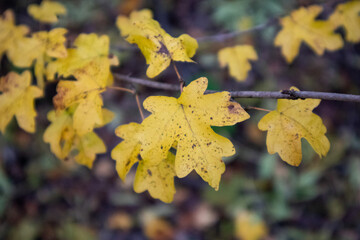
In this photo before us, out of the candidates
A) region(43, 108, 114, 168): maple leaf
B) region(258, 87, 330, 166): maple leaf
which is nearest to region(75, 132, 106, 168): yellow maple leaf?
region(43, 108, 114, 168): maple leaf

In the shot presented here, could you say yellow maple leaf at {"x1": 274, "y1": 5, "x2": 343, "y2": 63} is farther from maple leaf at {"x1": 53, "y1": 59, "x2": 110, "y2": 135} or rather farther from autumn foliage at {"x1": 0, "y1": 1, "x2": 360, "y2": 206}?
maple leaf at {"x1": 53, "y1": 59, "x2": 110, "y2": 135}

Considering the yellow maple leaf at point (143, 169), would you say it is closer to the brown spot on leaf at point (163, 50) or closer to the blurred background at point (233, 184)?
the brown spot on leaf at point (163, 50)

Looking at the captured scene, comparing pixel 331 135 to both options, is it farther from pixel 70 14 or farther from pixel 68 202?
pixel 70 14

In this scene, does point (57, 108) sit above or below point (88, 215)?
above

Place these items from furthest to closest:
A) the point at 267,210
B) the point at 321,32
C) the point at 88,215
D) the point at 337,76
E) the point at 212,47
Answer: the point at 212,47
the point at 337,76
the point at 88,215
the point at 267,210
the point at 321,32

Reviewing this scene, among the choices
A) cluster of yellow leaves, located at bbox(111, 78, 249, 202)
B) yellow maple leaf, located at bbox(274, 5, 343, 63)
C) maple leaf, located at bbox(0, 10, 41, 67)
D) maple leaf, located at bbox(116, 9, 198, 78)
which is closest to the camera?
cluster of yellow leaves, located at bbox(111, 78, 249, 202)

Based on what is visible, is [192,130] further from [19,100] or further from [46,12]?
[46,12]

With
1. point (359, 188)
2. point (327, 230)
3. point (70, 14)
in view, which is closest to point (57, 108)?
point (327, 230)

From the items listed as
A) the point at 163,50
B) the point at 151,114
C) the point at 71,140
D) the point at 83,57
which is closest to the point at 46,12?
the point at 83,57

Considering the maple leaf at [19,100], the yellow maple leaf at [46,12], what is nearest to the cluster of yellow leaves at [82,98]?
the maple leaf at [19,100]
